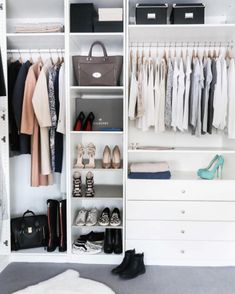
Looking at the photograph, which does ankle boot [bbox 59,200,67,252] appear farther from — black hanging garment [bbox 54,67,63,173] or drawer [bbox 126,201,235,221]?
drawer [bbox 126,201,235,221]

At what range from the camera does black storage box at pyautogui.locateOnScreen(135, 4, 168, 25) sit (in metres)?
2.50

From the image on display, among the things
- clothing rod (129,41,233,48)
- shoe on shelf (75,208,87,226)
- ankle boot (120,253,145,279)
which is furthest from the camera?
clothing rod (129,41,233,48)

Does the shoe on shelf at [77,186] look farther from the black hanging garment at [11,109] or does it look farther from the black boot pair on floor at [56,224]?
the black hanging garment at [11,109]

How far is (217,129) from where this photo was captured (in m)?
2.72

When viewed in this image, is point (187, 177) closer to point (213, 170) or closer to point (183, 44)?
point (213, 170)


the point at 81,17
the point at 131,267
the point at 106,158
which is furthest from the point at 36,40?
the point at 131,267

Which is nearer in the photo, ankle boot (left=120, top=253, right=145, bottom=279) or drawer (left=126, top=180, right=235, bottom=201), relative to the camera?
ankle boot (left=120, top=253, right=145, bottom=279)

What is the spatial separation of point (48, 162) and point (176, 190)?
3.59ft

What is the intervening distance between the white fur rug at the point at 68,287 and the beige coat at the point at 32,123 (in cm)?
80

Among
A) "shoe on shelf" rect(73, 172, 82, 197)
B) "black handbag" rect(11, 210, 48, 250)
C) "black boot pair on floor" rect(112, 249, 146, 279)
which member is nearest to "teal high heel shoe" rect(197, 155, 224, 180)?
"black boot pair on floor" rect(112, 249, 146, 279)

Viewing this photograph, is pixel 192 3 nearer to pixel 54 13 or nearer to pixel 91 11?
pixel 91 11

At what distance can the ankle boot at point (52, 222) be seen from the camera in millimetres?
2711

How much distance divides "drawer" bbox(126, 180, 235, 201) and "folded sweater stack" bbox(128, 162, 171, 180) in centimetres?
4

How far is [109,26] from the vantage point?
255cm
